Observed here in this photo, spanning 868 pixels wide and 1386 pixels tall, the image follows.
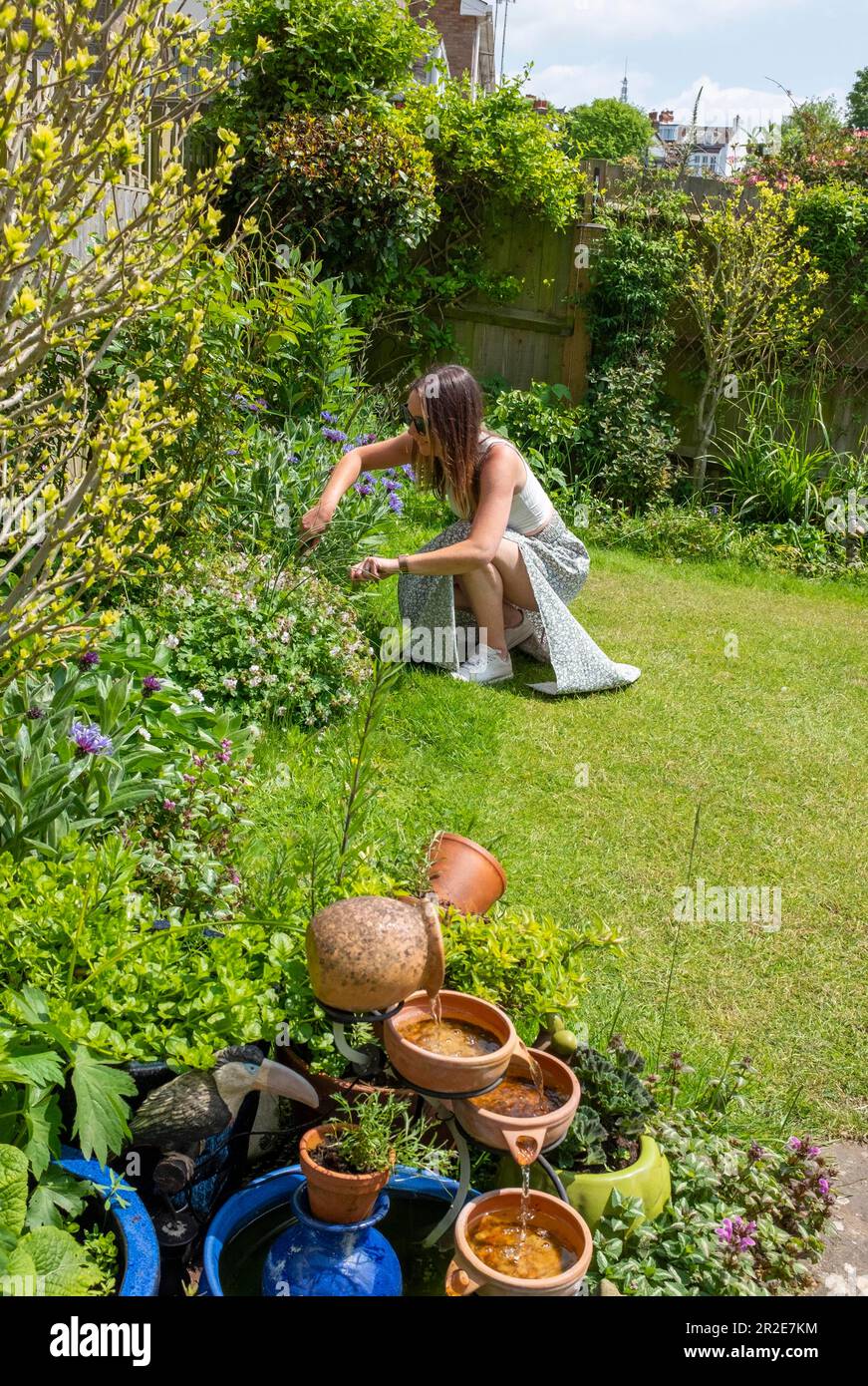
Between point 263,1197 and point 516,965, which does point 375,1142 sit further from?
point 516,965

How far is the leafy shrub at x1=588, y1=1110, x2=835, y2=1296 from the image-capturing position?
195 cm

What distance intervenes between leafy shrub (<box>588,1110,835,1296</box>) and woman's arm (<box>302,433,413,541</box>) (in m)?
2.63

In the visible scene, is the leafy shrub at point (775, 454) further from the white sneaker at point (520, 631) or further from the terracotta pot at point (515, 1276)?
the terracotta pot at point (515, 1276)

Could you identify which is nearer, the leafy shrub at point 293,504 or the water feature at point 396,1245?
the water feature at point 396,1245

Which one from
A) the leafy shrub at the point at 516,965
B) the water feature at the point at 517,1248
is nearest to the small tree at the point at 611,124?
the leafy shrub at the point at 516,965

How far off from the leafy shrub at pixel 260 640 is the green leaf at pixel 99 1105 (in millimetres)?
1906

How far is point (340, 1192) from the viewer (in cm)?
174

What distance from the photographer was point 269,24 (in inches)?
302

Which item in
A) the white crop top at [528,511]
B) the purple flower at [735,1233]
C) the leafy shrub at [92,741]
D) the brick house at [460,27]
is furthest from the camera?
the brick house at [460,27]

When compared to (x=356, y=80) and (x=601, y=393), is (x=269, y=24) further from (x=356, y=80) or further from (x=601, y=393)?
(x=601, y=393)

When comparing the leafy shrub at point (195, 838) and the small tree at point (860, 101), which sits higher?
the small tree at point (860, 101)

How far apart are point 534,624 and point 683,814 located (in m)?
1.34

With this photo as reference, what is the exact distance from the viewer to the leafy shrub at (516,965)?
7.09 ft

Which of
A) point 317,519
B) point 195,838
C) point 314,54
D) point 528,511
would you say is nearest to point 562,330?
point 314,54
